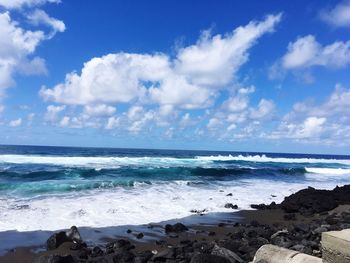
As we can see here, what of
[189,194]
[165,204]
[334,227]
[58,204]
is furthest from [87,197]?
[334,227]

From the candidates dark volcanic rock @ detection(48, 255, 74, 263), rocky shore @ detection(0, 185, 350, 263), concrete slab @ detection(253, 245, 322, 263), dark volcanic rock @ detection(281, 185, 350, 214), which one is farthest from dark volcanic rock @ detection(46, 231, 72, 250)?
dark volcanic rock @ detection(281, 185, 350, 214)

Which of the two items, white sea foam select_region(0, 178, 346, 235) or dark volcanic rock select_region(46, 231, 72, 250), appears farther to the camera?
white sea foam select_region(0, 178, 346, 235)

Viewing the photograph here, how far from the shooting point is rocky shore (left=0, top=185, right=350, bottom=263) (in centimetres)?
761

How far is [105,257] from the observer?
7.86 meters

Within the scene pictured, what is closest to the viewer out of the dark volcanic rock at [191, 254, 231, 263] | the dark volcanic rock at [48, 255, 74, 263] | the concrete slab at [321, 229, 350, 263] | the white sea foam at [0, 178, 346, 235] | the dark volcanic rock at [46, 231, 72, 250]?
the concrete slab at [321, 229, 350, 263]

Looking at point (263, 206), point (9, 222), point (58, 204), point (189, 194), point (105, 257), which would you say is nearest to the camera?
point (105, 257)

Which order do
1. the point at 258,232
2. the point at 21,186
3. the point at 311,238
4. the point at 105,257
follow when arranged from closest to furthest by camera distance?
the point at 105,257, the point at 311,238, the point at 258,232, the point at 21,186

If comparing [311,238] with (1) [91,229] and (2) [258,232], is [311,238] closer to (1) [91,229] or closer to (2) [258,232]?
(2) [258,232]

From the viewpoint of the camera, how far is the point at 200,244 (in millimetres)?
8836

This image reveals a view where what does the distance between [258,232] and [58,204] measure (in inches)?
291

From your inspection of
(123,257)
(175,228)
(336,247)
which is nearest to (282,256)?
(336,247)

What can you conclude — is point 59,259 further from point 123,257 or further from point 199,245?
point 199,245

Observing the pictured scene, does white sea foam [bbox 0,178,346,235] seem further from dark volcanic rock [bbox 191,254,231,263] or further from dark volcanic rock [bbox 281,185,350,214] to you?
dark volcanic rock [bbox 191,254,231,263]

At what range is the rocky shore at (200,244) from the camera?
761 centimetres
